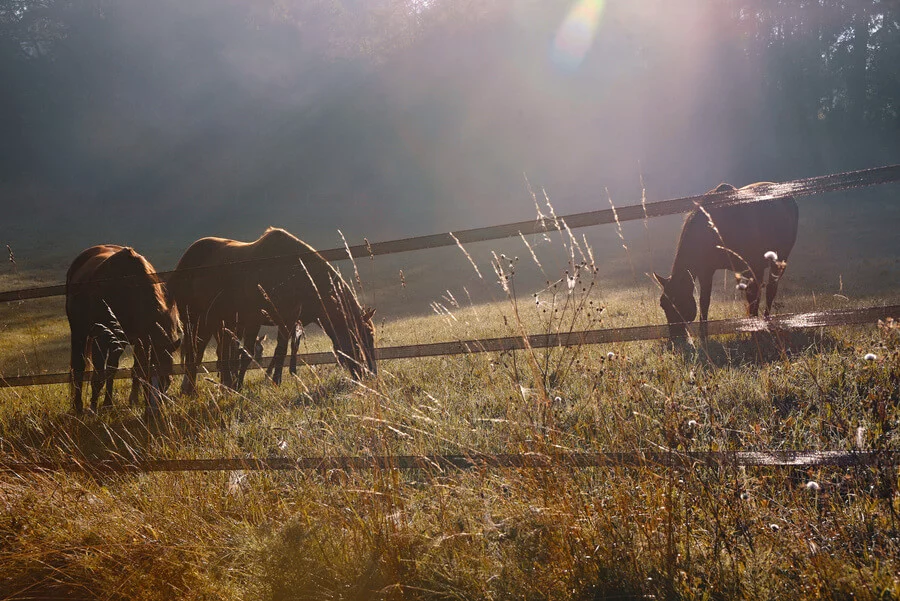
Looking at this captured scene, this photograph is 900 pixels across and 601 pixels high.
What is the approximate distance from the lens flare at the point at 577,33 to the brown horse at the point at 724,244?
5116cm

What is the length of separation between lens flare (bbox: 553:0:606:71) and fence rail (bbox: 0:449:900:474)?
192 feet

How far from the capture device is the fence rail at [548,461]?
A: 248 centimetres

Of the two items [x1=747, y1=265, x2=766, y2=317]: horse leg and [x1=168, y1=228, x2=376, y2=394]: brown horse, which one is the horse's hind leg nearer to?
[x1=168, y1=228, x2=376, y2=394]: brown horse

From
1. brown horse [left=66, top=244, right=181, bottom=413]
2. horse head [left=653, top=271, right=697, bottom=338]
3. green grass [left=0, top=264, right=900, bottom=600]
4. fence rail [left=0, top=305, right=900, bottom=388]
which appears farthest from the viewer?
horse head [left=653, top=271, right=697, bottom=338]

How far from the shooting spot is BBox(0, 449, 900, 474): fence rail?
2.48m

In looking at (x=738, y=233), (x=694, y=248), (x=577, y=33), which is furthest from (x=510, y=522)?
(x=577, y=33)

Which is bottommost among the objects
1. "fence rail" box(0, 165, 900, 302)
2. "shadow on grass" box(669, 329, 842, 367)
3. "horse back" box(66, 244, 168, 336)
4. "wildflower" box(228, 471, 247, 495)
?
"shadow on grass" box(669, 329, 842, 367)

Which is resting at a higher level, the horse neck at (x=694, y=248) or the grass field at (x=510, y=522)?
the horse neck at (x=694, y=248)

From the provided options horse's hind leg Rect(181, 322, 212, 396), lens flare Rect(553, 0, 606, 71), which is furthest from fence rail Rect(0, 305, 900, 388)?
lens flare Rect(553, 0, 606, 71)

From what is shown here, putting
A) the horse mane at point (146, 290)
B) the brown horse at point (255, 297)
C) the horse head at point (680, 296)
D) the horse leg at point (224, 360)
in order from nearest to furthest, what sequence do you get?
the horse leg at point (224, 360) < the horse mane at point (146, 290) < the brown horse at point (255, 297) < the horse head at point (680, 296)

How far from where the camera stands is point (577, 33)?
196 feet

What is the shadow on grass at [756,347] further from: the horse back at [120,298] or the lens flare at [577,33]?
the lens flare at [577,33]

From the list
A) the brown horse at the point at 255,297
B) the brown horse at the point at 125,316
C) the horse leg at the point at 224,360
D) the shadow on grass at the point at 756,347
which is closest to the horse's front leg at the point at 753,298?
the shadow on grass at the point at 756,347

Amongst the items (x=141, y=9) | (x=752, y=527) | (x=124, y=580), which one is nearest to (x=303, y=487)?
(x=124, y=580)
